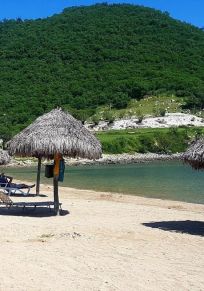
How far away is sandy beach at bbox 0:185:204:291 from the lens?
7.56 m

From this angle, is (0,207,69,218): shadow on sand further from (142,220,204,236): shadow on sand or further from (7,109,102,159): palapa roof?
(142,220,204,236): shadow on sand

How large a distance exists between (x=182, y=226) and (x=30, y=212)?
447 cm

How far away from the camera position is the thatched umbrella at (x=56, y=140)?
1354cm

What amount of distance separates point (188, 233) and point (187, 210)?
19.6ft

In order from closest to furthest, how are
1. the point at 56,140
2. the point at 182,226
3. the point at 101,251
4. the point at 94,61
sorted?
the point at 101,251 < the point at 182,226 < the point at 56,140 < the point at 94,61

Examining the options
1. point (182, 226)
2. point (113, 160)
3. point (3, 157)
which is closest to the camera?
point (182, 226)

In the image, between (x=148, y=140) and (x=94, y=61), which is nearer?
(x=148, y=140)

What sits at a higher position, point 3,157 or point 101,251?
point 3,157

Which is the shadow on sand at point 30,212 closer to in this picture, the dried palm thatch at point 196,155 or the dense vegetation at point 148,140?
the dried palm thatch at point 196,155

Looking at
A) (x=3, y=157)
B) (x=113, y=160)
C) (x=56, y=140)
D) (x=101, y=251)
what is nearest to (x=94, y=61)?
(x=113, y=160)

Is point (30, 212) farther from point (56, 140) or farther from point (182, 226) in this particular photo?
point (182, 226)

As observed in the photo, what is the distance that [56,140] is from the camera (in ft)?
44.4

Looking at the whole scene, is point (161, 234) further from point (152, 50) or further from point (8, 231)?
point (152, 50)


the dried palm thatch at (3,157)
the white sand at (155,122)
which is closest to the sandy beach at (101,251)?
the dried palm thatch at (3,157)
